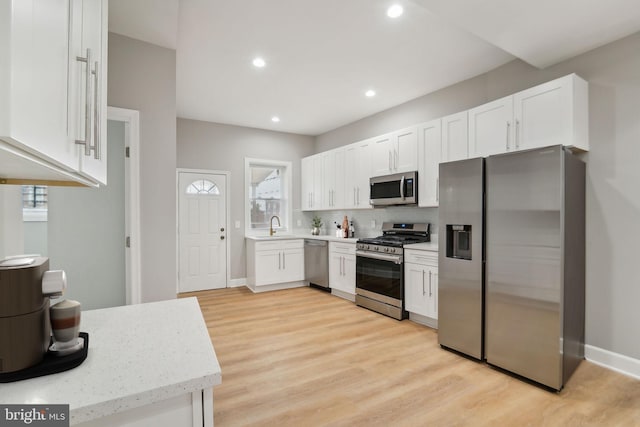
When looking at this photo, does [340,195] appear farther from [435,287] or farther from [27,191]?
[27,191]

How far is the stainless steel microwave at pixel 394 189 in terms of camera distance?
153 inches

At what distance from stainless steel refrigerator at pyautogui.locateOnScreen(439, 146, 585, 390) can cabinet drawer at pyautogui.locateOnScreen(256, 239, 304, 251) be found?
10.7 feet

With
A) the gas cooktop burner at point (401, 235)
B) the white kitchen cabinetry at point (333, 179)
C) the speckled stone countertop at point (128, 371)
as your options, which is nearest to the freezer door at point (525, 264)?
the gas cooktop burner at point (401, 235)

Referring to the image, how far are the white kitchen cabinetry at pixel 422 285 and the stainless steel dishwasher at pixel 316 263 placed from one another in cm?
169

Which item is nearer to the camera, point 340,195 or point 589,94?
point 589,94

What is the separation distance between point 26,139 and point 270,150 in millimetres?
5649

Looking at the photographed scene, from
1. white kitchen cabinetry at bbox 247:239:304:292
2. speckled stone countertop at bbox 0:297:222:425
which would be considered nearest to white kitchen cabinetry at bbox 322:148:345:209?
white kitchen cabinetry at bbox 247:239:304:292

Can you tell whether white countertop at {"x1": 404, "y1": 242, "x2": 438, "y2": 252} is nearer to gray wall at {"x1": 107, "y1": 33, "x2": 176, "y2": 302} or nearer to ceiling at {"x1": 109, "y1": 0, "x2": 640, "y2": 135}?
ceiling at {"x1": 109, "y1": 0, "x2": 640, "y2": 135}

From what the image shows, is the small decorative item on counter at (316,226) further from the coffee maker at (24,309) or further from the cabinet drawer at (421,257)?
the coffee maker at (24,309)

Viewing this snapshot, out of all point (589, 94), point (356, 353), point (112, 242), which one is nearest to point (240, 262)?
point (112, 242)

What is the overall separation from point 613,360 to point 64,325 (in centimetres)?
375

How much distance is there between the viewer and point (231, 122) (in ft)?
18.0

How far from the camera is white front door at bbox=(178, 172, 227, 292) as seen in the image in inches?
205

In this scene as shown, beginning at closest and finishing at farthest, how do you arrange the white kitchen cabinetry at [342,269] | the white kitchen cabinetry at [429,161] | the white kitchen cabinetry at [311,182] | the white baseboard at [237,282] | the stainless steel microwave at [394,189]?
the white kitchen cabinetry at [429,161] < the stainless steel microwave at [394,189] < the white kitchen cabinetry at [342,269] < the white baseboard at [237,282] < the white kitchen cabinetry at [311,182]
